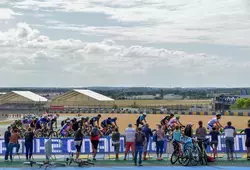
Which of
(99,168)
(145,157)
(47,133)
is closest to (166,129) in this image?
(145,157)

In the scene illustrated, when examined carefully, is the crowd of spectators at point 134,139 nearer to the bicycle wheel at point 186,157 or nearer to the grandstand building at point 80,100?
the bicycle wheel at point 186,157

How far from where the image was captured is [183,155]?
1616 cm

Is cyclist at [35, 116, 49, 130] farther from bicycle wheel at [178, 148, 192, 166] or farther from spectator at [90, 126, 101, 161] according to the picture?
bicycle wheel at [178, 148, 192, 166]

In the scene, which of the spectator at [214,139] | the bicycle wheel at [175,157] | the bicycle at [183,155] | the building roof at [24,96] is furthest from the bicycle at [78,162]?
the building roof at [24,96]

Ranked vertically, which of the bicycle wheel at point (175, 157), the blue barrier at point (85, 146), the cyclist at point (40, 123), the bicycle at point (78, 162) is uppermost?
the cyclist at point (40, 123)

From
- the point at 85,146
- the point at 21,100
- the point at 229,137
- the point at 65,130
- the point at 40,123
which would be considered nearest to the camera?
the point at 229,137

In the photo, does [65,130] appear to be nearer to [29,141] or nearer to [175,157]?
[29,141]

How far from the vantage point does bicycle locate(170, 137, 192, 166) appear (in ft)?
52.1

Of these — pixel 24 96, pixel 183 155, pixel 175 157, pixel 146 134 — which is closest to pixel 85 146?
pixel 146 134

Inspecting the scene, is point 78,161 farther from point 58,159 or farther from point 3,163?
point 3,163

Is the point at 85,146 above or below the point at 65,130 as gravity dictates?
below

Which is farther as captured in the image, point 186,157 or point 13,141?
point 13,141

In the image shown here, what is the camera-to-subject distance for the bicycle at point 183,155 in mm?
15884

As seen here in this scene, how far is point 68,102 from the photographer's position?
4218 inches
